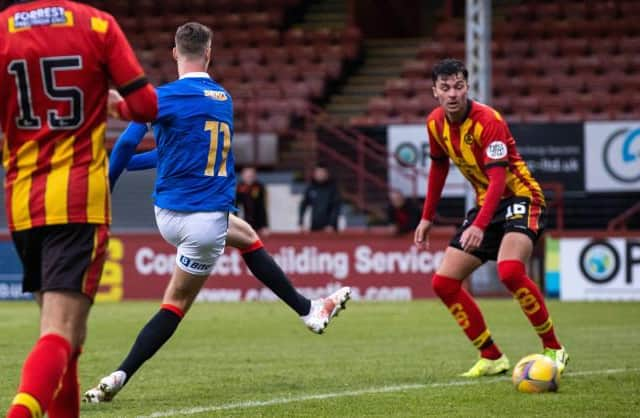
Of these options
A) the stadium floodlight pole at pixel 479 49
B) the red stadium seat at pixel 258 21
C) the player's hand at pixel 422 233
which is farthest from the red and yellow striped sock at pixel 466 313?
the red stadium seat at pixel 258 21

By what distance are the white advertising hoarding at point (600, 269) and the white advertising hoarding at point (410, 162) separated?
339 centimetres

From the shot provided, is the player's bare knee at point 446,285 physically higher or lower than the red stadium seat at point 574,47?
lower

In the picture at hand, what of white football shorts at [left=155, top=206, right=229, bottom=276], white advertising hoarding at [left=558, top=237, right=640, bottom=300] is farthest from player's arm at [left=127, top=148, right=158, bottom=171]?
white advertising hoarding at [left=558, top=237, right=640, bottom=300]

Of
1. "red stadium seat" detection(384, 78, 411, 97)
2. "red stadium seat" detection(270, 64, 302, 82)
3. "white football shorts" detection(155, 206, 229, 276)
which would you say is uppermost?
"white football shorts" detection(155, 206, 229, 276)

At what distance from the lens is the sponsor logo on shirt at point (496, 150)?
8.51 m

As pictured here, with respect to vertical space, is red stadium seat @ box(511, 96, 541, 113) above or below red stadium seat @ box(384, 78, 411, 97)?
below

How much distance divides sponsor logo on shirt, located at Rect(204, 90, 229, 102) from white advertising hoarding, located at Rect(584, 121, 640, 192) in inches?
588

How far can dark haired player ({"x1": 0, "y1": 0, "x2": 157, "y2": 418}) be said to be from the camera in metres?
5.10

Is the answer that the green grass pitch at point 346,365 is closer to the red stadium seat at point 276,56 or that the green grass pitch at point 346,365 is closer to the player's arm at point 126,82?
the player's arm at point 126,82

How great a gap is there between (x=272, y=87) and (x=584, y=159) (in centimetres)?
647

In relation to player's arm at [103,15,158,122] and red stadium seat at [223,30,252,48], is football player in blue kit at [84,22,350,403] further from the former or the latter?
red stadium seat at [223,30,252,48]

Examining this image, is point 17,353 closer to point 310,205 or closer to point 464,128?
point 464,128

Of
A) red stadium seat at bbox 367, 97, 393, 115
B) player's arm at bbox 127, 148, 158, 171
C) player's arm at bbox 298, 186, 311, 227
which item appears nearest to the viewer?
player's arm at bbox 127, 148, 158, 171

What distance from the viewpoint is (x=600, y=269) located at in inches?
740
